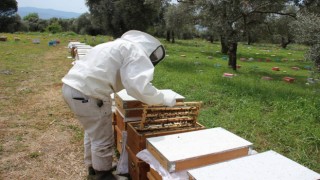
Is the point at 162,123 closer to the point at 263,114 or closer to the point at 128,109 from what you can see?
the point at 128,109

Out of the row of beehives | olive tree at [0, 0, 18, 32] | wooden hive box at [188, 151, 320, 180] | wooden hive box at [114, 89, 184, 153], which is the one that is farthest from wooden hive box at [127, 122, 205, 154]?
olive tree at [0, 0, 18, 32]

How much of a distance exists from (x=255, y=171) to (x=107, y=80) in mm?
1728

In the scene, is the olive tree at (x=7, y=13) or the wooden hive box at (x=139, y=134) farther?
the olive tree at (x=7, y=13)

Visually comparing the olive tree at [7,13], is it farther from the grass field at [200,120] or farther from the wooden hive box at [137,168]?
the wooden hive box at [137,168]

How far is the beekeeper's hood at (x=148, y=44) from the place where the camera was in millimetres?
3213

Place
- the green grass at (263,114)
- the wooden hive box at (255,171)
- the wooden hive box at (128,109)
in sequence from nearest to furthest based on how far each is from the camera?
the wooden hive box at (255,171) < the wooden hive box at (128,109) < the green grass at (263,114)

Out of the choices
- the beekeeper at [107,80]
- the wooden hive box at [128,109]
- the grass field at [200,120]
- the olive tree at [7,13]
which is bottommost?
the grass field at [200,120]

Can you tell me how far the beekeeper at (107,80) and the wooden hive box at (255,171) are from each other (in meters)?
1.00

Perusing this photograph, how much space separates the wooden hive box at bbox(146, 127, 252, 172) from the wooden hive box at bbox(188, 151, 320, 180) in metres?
0.20

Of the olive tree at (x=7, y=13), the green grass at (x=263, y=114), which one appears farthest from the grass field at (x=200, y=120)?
the olive tree at (x=7, y=13)

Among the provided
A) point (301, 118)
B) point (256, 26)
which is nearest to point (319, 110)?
point (301, 118)

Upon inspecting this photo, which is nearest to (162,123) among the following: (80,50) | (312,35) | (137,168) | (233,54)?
(137,168)

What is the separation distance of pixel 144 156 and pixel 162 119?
0.66 metres

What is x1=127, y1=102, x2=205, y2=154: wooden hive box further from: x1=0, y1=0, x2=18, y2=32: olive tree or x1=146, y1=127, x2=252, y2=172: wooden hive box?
x1=0, y1=0, x2=18, y2=32: olive tree
